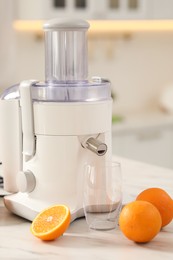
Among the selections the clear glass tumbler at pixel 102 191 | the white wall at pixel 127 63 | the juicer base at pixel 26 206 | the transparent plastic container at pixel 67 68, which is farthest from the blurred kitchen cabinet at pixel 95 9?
the clear glass tumbler at pixel 102 191

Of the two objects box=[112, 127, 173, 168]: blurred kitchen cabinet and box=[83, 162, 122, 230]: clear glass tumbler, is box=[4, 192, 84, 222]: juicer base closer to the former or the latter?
box=[83, 162, 122, 230]: clear glass tumbler

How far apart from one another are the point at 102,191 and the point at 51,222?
13 cm

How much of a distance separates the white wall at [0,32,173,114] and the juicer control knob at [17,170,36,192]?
273 centimetres

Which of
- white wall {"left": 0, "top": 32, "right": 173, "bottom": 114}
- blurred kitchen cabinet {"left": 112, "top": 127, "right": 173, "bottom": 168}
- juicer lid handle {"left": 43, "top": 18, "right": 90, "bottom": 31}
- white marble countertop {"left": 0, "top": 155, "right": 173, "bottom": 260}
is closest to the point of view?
white marble countertop {"left": 0, "top": 155, "right": 173, "bottom": 260}

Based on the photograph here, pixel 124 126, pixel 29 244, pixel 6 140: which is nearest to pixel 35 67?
pixel 124 126

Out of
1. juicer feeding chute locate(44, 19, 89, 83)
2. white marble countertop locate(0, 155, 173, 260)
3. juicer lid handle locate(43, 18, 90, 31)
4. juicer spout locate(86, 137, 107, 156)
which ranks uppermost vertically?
juicer lid handle locate(43, 18, 90, 31)

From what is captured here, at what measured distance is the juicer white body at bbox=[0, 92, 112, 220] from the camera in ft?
4.44

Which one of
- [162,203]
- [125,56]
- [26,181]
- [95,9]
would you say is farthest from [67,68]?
[125,56]

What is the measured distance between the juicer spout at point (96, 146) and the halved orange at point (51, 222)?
15cm

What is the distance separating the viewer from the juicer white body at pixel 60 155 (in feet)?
4.44

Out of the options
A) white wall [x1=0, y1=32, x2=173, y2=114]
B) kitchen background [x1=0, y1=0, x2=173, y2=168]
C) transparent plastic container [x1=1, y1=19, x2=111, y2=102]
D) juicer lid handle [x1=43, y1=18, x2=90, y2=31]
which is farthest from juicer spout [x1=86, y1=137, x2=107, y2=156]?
white wall [x1=0, y1=32, x2=173, y2=114]

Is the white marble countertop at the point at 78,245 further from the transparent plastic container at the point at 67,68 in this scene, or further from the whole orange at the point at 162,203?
the transparent plastic container at the point at 67,68

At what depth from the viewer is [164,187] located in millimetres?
1690

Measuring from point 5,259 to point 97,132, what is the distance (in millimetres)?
395
